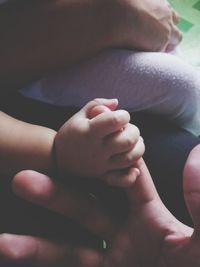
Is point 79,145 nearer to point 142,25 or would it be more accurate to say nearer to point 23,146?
point 23,146

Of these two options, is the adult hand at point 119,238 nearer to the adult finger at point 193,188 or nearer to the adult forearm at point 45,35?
the adult finger at point 193,188

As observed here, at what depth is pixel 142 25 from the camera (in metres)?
0.60

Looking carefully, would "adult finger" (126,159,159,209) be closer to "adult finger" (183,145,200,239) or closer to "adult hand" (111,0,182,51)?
"adult finger" (183,145,200,239)

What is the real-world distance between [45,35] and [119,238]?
0.26 m

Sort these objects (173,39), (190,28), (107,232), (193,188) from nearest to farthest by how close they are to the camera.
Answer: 1. (193,188)
2. (107,232)
3. (173,39)
4. (190,28)

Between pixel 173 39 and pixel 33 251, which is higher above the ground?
pixel 173 39

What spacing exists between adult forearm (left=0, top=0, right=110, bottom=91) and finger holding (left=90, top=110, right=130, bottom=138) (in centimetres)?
12

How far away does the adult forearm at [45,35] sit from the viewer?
55 cm

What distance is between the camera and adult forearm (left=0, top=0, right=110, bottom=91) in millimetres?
554

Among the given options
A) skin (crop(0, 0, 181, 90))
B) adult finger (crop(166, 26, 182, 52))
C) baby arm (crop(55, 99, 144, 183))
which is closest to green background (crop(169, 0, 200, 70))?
adult finger (crop(166, 26, 182, 52))

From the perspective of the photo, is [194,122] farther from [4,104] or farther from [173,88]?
[4,104]

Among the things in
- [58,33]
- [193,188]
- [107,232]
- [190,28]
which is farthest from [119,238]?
[190,28]

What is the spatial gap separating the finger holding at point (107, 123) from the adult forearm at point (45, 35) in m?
0.12

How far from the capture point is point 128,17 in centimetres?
59
